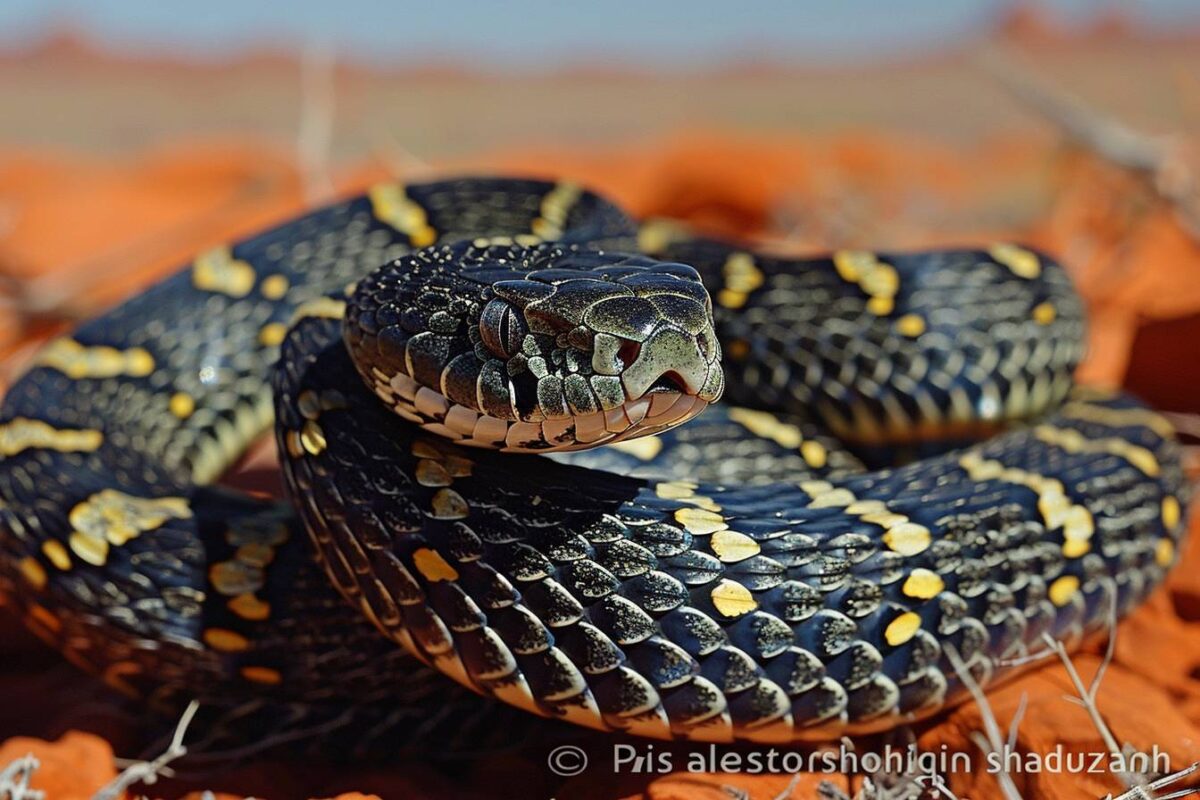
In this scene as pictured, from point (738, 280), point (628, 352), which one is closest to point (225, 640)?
point (628, 352)

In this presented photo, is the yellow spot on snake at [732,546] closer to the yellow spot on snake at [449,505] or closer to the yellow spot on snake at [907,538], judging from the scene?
the yellow spot on snake at [907,538]

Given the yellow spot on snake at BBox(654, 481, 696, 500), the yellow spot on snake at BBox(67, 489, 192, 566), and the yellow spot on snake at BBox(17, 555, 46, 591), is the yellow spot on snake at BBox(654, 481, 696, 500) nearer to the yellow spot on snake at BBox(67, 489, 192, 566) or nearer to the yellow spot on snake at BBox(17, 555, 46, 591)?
the yellow spot on snake at BBox(67, 489, 192, 566)

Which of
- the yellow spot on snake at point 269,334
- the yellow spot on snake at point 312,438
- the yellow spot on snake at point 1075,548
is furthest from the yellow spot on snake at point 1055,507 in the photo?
the yellow spot on snake at point 269,334

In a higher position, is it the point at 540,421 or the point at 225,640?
the point at 540,421

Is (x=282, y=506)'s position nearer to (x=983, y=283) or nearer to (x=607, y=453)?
(x=607, y=453)

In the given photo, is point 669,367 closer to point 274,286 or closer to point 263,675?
point 263,675

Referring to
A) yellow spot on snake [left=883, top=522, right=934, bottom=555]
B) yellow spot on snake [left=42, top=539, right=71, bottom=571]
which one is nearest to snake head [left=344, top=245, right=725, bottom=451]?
yellow spot on snake [left=883, top=522, right=934, bottom=555]
